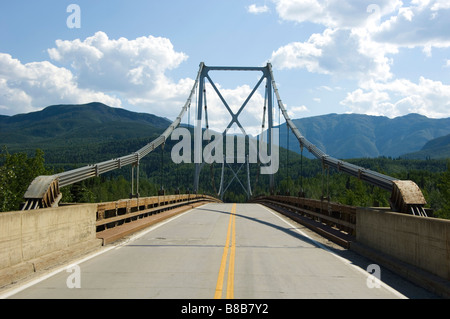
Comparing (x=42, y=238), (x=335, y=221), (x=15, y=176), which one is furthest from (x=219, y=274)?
(x=15, y=176)

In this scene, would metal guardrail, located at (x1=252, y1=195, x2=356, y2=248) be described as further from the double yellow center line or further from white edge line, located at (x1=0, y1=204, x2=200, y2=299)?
white edge line, located at (x1=0, y1=204, x2=200, y2=299)

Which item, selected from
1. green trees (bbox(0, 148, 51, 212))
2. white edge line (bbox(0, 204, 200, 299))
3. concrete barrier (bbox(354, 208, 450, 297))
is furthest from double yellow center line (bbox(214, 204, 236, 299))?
green trees (bbox(0, 148, 51, 212))

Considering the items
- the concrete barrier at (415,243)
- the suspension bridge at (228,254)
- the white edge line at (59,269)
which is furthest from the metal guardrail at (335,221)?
the white edge line at (59,269)

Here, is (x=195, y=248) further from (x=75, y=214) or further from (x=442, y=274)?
(x=442, y=274)

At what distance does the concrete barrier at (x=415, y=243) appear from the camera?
796cm

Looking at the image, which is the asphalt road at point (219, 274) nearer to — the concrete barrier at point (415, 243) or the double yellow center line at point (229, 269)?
the double yellow center line at point (229, 269)

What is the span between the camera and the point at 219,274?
891 centimetres

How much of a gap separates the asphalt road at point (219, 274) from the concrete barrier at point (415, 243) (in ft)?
1.22

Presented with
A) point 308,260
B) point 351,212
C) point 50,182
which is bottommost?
point 308,260

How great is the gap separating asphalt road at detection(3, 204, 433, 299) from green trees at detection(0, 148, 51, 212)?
48174mm

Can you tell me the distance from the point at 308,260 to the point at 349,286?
273 cm

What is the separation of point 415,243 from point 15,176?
61.0 m
